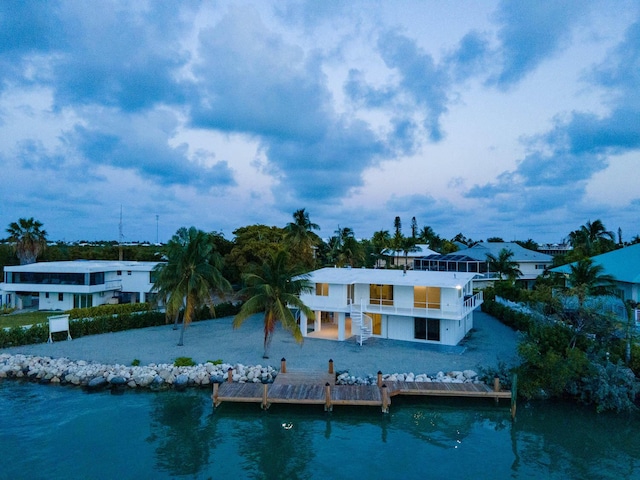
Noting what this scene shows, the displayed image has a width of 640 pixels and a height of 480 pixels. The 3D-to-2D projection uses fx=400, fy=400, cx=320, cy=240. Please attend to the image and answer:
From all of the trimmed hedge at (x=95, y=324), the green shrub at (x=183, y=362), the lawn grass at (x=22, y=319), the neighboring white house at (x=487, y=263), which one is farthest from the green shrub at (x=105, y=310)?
the neighboring white house at (x=487, y=263)

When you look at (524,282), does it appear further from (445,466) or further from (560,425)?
(445,466)

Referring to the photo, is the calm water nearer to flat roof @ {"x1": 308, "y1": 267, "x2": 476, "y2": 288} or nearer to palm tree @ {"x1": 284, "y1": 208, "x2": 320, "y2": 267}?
flat roof @ {"x1": 308, "y1": 267, "x2": 476, "y2": 288}

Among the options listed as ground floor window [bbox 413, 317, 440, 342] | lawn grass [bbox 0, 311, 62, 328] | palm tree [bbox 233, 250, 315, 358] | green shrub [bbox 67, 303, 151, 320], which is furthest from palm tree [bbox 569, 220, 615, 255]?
lawn grass [bbox 0, 311, 62, 328]

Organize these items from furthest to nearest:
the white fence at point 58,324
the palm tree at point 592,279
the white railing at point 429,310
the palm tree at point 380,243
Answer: the palm tree at point 380,243 < the white fence at point 58,324 < the white railing at point 429,310 < the palm tree at point 592,279

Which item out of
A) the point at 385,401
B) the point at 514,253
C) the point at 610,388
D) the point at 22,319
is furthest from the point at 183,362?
the point at 514,253

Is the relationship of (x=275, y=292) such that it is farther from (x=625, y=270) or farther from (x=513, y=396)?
(x=625, y=270)

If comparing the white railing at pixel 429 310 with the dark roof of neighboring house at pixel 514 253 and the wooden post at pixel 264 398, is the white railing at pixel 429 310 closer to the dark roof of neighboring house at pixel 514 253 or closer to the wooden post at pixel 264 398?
the wooden post at pixel 264 398
